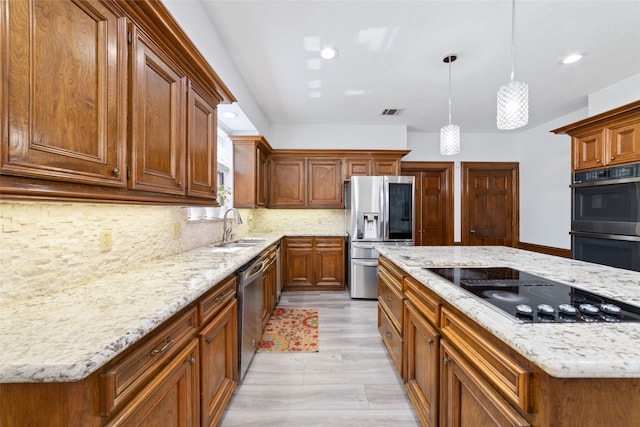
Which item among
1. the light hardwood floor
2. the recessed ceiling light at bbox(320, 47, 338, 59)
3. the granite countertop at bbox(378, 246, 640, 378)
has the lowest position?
the light hardwood floor

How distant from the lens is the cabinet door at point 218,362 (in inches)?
50.8

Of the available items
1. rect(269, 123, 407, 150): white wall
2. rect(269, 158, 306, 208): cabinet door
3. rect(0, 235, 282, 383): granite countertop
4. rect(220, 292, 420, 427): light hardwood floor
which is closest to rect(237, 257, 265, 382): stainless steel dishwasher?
rect(220, 292, 420, 427): light hardwood floor

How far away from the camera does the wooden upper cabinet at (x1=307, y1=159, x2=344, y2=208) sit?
4.42m

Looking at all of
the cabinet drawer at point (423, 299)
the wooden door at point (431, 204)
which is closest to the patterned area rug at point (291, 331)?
the cabinet drawer at point (423, 299)

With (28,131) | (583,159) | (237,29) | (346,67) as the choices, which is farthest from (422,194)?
(28,131)

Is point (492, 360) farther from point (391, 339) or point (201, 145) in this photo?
point (201, 145)

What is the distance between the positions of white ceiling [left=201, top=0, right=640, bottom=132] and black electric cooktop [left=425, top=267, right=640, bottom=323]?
78.0 inches

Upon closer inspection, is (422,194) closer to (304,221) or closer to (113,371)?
(304,221)

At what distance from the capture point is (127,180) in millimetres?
1146

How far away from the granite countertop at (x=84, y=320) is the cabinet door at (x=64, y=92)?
461 millimetres

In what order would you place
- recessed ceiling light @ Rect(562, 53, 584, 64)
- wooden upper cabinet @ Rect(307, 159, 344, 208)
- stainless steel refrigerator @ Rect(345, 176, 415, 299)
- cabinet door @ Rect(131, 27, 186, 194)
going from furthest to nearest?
wooden upper cabinet @ Rect(307, 159, 344, 208) → stainless steel refrigerator @ Rect(345, 176, 415, 299) → recessed ceiling light @ Rect(562, 53, 584, 64) → cabinet door @ Rect(131, 27, 186, 194)

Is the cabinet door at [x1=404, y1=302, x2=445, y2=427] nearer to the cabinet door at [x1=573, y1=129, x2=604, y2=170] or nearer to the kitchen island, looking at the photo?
the kitchen island

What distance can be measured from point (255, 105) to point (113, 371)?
353 centimetres

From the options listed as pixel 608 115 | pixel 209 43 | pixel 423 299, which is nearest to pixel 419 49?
pixel 209 43
